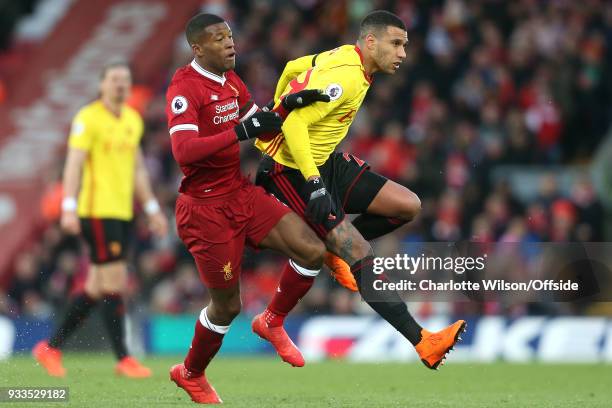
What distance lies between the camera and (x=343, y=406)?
824 centimetres

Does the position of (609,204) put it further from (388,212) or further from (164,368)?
(388,212)

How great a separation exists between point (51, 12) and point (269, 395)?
55.2 feet

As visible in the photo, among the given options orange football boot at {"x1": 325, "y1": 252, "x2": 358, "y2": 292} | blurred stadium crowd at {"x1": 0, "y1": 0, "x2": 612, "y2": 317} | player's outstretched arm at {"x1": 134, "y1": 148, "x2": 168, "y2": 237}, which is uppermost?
orange football boot at {"x1": 325, "y1": 252, "x2": 358, "y2": 292}

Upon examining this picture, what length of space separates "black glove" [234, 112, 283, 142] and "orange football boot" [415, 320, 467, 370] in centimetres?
162

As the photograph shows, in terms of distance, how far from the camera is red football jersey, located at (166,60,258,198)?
7.96 metres

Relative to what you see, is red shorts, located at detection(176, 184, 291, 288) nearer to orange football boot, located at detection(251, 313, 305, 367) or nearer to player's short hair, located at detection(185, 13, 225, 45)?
orange football boot, located at detection(251, 313, 305, 367)

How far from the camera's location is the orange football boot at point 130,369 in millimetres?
10734

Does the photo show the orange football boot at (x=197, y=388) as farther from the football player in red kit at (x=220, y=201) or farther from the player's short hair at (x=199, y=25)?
the player's short hair at (x=199, y=25)

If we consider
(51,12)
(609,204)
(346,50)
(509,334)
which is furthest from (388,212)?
(51,12)

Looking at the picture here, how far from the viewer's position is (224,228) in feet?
26.9

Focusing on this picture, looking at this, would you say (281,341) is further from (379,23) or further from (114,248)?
(114,248)

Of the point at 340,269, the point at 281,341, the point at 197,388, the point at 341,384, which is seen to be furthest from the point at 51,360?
the point at 340,269

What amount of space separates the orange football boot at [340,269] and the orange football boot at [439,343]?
35.9 inches

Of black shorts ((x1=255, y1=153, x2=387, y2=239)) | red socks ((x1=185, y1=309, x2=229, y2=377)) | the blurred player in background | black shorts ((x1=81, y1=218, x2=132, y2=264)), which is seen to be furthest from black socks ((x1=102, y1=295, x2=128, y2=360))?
black shorts ((x1=255, y1=153, x2=387, y2=239))
